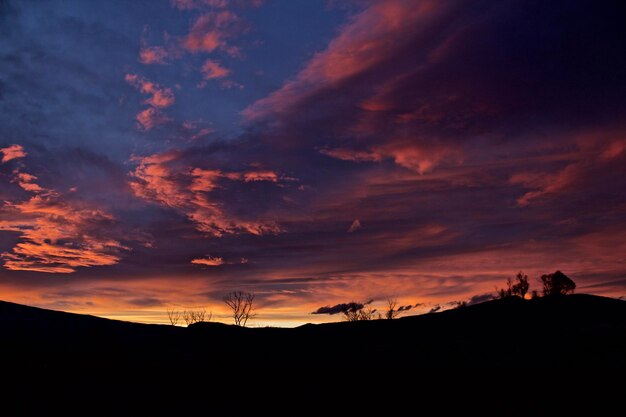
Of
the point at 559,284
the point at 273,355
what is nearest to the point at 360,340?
the point at 273,355

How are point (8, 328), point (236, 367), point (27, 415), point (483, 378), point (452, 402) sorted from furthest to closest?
point (8, 328), point (236, 367), point (483, 378), point (452, 402), point (27, 415)

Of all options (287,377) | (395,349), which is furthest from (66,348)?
Result: (395,349)

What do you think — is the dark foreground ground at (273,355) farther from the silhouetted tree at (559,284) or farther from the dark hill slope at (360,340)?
the silhouetted tree at (559,284)

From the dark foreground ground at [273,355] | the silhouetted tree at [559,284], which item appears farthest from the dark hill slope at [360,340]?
the silhouetted tree at [559,284]

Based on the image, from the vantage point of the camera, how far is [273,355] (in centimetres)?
1544

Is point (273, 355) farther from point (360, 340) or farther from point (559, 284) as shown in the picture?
point (559, 284)

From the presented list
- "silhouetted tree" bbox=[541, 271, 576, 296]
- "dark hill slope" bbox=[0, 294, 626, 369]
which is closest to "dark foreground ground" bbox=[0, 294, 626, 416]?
"dark hill slope" bbox=[0, 294, 626, 369]

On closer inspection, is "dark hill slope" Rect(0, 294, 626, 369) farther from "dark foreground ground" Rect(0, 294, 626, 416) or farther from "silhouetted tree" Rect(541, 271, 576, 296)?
"silhouetted tree" Rect(541, 271, 576, 296)

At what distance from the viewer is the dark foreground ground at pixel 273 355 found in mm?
11547

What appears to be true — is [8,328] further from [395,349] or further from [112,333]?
[395,349]

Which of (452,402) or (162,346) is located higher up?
(162,346)

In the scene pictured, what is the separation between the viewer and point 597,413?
34.0 feet

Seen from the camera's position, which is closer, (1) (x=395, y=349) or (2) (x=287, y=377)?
(2) (x=287, y=377)

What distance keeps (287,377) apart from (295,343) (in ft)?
11.5
